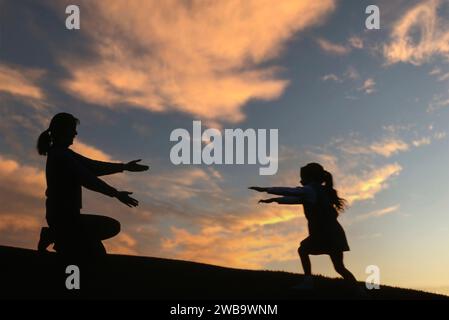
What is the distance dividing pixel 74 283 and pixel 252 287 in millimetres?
3912

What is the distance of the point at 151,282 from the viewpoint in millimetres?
10758

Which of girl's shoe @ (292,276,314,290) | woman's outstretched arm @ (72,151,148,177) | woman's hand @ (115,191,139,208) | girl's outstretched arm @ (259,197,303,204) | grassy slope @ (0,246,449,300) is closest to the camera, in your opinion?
woman's hand @ (115,191,139,208)

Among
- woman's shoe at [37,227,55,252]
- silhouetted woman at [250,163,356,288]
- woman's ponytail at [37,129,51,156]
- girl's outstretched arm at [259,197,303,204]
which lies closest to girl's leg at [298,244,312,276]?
silhouetted woman at [250,163,356,288]

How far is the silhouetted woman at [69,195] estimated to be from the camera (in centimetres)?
753

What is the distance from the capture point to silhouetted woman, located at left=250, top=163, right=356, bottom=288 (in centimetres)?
1072

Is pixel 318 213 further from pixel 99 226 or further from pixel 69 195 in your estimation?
pixel 69 195

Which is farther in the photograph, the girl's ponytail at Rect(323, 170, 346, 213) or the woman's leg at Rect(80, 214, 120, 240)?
the girl's ponytail at Rect(323, 170, 346, 213)

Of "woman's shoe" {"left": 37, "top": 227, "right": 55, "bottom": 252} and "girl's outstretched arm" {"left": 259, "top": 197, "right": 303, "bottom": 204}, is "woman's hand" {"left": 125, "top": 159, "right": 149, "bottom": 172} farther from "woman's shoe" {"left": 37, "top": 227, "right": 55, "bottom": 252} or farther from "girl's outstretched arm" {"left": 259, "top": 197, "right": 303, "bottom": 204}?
"girl's outstretched arm" {"left": 259, "top": 197, "right": 303, "bottom": 204}

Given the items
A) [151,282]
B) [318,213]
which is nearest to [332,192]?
[318,213]

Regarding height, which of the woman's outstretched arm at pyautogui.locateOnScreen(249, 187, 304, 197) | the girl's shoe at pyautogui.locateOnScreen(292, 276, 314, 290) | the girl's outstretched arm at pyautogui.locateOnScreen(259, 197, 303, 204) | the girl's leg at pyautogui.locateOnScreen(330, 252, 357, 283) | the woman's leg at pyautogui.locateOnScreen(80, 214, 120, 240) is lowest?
the girl's shoe at pyautogui.locateOnScreen(292, 276, 314, 290)

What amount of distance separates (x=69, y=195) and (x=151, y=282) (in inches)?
149

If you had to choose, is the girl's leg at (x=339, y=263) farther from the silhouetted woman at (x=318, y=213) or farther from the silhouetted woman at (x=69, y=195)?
the silhouetted woman at (x=69, y=195)

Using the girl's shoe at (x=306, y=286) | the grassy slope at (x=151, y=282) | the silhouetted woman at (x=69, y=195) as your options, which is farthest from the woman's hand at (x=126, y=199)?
the girl's shoe at (x=306, y=286)
